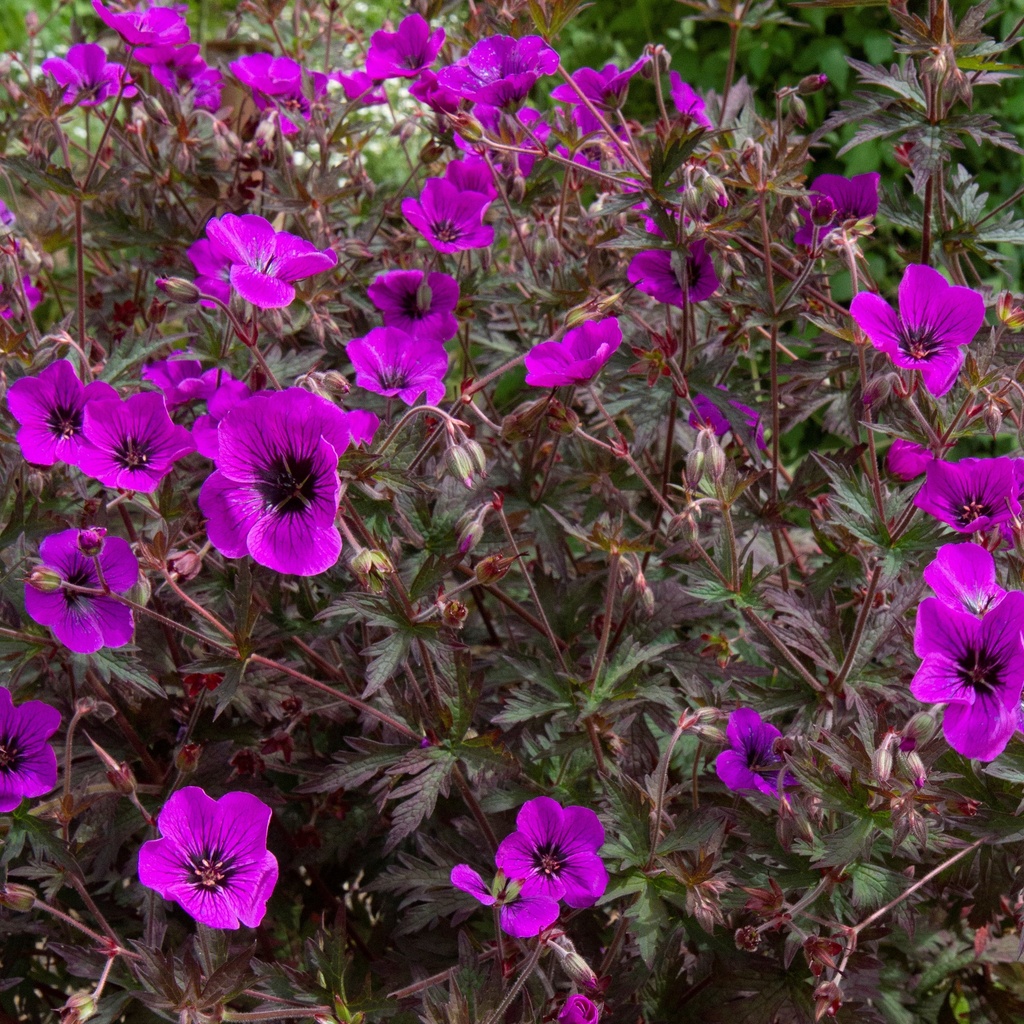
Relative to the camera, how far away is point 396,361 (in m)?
1.38

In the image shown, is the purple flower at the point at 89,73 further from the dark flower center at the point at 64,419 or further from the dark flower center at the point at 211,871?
the dark flower center at the point at 211,871

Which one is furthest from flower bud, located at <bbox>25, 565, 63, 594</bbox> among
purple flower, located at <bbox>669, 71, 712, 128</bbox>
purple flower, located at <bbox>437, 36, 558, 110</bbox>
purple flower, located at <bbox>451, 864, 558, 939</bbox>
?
purple flower, located at <bbox>669, 71, 712, 128</bbox>

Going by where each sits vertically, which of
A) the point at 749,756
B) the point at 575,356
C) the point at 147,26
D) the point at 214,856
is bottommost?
the point at 749,756

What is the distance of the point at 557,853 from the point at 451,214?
2.96 ft

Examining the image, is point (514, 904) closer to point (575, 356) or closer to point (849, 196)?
point (575, 356)

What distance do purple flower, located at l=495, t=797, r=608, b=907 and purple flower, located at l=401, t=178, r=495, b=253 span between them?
0.80 m

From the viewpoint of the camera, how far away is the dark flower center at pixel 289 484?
101cm

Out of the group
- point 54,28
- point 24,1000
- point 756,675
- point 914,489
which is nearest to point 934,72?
point 914,489

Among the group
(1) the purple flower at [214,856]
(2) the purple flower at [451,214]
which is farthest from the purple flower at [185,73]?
(1) the purple flower at [214,856]

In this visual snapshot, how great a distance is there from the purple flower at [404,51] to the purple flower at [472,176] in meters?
0.15

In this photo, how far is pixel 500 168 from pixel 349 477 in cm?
75

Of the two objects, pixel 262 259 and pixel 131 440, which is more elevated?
pixel 262 259

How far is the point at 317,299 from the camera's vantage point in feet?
4.89

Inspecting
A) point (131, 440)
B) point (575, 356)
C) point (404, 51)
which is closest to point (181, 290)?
point (131, 440)
